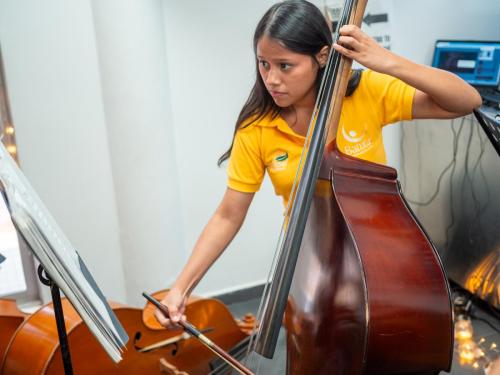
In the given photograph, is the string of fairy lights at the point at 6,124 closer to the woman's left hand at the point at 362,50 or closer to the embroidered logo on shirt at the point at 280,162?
the embroidered logo on shirt at the point at 280,162

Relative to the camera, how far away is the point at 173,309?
1157mm

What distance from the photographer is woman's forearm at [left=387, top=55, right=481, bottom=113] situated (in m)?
0.94

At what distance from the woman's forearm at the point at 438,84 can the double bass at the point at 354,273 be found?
0.31 feet

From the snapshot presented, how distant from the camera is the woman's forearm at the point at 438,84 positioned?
0.94m

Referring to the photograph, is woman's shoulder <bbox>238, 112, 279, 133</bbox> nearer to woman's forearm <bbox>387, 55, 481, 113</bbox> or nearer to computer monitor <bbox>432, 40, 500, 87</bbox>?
woman's forearm <bbox>387, 55, 481, 113</bbox>

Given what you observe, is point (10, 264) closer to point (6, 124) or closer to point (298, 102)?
point (6, 124)

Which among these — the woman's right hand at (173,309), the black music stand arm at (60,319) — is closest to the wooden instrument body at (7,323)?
the woman's right hand at (173,309)

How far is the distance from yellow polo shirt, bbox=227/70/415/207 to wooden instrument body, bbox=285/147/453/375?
0.70 feet

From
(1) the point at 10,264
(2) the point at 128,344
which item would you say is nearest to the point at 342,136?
(2) the point at 128,344

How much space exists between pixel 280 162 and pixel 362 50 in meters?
0.36

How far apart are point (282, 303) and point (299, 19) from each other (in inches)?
21.2

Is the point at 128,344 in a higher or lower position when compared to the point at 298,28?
lower

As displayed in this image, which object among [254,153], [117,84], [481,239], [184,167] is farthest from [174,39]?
[481,239]

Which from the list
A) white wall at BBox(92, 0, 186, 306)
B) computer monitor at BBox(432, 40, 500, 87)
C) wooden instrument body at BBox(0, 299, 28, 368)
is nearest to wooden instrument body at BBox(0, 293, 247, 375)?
wooden instrument body at BBox(0, 299, 28, 368)
